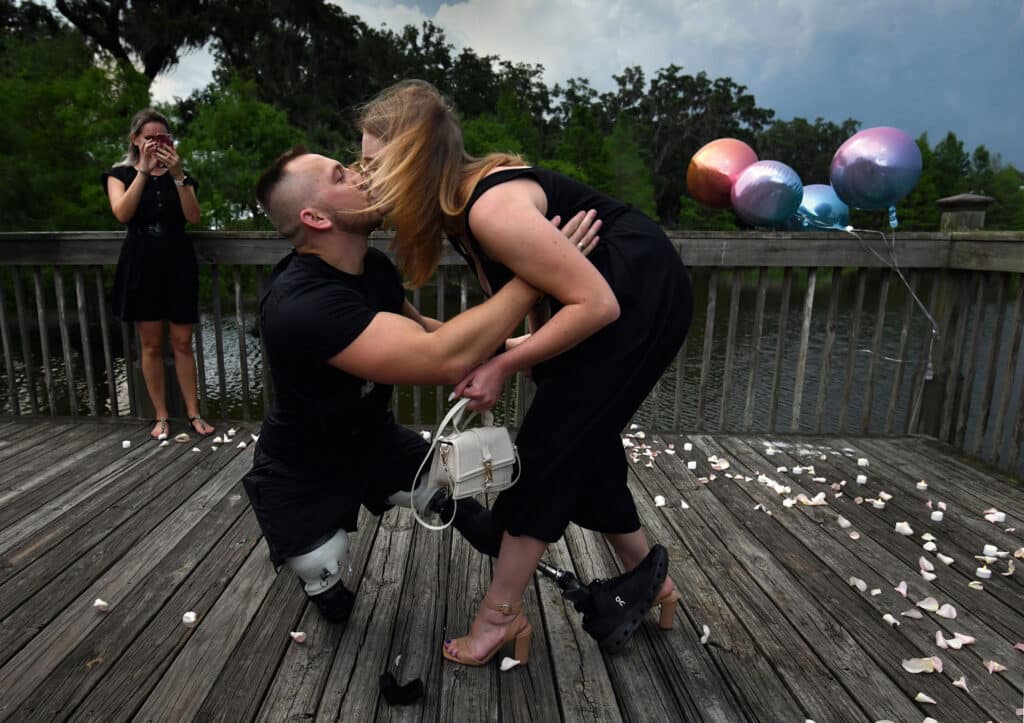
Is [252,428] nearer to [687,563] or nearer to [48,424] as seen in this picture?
[48,424]

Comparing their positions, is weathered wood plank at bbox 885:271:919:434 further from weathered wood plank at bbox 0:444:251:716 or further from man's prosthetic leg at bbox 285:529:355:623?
weathered wood plank at bbox 0:444:251:716

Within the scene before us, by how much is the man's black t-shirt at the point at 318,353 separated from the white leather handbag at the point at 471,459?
0.28 m

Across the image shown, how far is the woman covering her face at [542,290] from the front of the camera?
1359 millimetres

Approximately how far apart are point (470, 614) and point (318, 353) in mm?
932

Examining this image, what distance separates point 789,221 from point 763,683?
2938 mm

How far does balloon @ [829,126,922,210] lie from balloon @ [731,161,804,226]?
0.28 m

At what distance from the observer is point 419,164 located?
1384mm

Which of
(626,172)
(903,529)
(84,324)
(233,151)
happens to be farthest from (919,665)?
(626,172)

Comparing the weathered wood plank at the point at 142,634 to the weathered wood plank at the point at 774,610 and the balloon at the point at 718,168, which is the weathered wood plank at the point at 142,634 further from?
the balloon at the point at 718,168

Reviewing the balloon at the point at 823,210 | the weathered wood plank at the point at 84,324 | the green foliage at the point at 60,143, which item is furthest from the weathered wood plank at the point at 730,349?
the green foliage at the point at 60,143

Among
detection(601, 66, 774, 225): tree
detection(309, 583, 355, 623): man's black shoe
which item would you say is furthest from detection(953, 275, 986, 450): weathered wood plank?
detection(601, 66, 774, 225): tree

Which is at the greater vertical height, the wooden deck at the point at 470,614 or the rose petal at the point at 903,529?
the rose petal at the point at 903,529

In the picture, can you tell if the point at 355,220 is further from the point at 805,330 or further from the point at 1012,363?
the point at 1012,363

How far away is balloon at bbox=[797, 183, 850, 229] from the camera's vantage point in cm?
392
